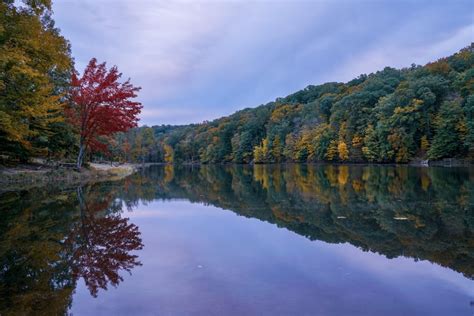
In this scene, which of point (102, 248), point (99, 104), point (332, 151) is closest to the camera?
point (102, 248)

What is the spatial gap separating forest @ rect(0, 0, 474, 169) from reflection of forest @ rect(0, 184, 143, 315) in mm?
4990

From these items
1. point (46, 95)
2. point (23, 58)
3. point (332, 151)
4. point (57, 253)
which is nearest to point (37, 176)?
point (46, 95)

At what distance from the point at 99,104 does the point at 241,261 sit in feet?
63.6

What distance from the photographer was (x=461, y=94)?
41.8 m

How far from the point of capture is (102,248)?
5.86 m

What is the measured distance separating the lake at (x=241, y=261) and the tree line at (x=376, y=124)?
35.6 meters

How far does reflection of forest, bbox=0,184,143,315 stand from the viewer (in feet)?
12.9

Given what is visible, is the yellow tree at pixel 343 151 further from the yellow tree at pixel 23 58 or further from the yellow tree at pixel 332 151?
the yellow tree at pixel 23 58

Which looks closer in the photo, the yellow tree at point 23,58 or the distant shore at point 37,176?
the yellow tree at point 23,58

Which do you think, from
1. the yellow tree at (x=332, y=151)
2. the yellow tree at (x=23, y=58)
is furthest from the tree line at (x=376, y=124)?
the yellow tree at (x=23, y=58)

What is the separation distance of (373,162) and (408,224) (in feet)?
156

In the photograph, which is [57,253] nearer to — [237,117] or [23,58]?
[23,58]

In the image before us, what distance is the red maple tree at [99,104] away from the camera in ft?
69.4

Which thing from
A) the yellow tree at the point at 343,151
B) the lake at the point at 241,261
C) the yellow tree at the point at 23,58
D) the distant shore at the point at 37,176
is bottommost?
the lake at the point at 241,261
